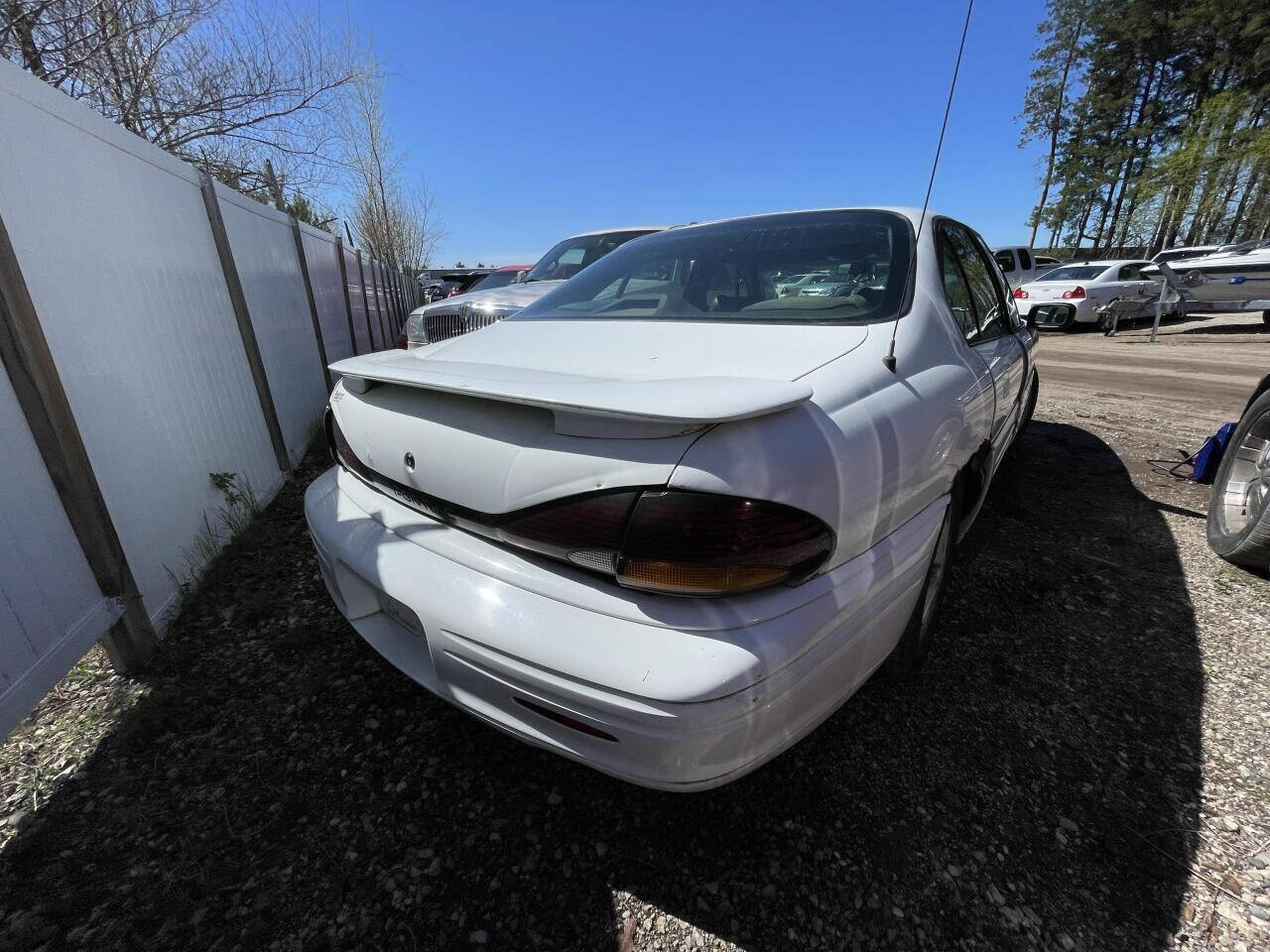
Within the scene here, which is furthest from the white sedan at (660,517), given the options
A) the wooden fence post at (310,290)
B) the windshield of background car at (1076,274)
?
the windshield of background car at (1076,274)

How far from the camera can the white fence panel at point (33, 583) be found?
5.48 ft

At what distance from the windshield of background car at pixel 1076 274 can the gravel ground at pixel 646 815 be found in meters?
15.7

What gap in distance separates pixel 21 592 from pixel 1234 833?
3.52 meters

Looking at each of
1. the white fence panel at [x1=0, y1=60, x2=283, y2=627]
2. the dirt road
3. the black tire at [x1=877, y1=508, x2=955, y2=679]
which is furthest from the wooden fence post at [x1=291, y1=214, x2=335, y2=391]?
the dirt road

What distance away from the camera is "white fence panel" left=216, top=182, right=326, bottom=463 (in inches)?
144

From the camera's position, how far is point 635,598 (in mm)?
1150

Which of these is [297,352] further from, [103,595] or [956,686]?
[956,686]

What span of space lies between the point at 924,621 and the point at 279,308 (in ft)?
15.4

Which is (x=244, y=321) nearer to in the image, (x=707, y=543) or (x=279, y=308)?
(x=279, y=308)

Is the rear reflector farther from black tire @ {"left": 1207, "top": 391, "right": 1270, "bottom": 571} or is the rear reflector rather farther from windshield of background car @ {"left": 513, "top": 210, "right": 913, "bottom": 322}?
black tire @ {"left": 1207, "top": 391, "right": 1270, "bottom": 571}

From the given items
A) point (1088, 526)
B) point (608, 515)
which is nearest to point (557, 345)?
point (608, 515)

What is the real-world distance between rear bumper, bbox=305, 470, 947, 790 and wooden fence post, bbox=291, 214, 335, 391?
161 inches

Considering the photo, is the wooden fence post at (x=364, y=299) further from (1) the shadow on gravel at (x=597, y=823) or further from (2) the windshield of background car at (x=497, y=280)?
(1) the shadow on gravel at (x=597, y=823)

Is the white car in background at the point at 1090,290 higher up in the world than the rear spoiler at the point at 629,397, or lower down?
lower down
